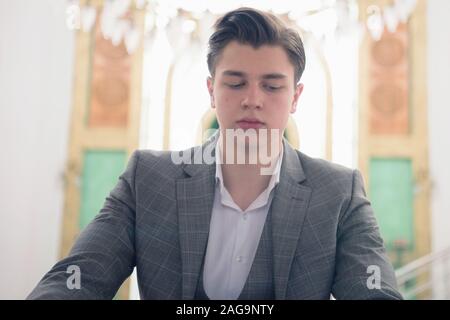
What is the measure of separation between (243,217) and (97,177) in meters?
6.18

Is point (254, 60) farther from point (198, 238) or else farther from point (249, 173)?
point (198, 238)

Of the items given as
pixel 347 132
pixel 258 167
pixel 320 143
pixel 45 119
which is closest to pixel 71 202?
pixel 45 119

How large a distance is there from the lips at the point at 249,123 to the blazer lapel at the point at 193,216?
22cm

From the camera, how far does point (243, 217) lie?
4.94 feet

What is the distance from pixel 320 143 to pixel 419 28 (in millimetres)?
2347

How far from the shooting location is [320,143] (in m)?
7.36

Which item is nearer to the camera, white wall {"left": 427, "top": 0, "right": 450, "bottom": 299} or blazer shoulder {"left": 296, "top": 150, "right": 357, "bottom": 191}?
blazer shoulder {"left": 296, "top": 150, "right": 357, "bottom": 191}

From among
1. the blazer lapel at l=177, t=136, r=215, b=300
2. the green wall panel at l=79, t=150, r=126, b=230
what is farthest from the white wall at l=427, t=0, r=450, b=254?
the blazer lapel at l=177, t=136, r=215, b=300

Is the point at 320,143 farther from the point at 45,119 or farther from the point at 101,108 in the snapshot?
the point at 45,119

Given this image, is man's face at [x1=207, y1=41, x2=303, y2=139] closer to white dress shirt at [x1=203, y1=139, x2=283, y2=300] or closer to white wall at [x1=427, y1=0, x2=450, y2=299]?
white dress shirt at [x1=203, y1=139, x2=283, y2=300]

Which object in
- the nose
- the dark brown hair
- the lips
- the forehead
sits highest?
the dark brown hair

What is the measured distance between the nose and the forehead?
0.05 meters

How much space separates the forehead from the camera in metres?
1.40

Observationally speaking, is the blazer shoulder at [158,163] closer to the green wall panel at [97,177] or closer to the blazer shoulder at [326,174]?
the blazer shoulder at [326,174]
